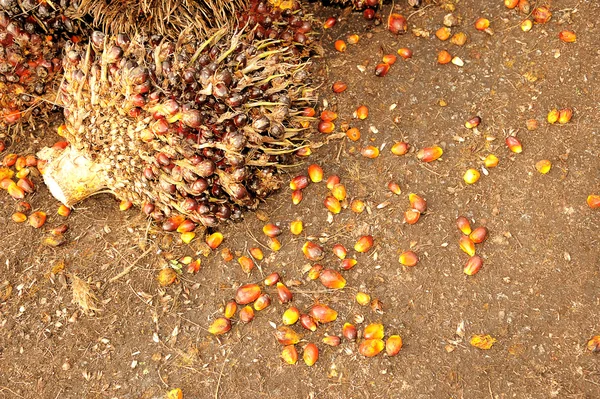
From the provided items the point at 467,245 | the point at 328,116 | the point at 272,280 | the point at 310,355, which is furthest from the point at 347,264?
the point at 328,116

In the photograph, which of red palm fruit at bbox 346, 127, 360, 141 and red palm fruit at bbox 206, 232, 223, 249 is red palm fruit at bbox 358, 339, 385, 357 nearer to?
red palm fruit at bbox 206, 232, 223, 249

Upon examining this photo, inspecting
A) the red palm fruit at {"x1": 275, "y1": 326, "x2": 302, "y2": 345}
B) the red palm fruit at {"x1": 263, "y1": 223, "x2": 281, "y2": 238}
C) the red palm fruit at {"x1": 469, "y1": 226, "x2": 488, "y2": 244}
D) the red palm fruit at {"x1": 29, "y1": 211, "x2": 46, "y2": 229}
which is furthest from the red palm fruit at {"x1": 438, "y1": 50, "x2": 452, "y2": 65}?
the red palm fruit at {"x1": 29, "y1": 211, "x2": 46, "y2": 229}

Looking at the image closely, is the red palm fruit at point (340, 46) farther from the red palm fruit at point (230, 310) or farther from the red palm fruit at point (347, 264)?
the red palm fruit at point (230, 310)

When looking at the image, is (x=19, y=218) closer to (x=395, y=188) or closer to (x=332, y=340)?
(x=332, y=340)

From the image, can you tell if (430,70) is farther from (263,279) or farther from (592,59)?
(263,279)

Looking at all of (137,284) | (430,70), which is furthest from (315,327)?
(430,70)
